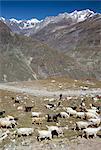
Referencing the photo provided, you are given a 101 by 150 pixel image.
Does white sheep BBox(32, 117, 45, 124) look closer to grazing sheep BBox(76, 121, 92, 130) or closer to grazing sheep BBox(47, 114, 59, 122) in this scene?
grazing sheep BBox(47, 114, 59, 122)

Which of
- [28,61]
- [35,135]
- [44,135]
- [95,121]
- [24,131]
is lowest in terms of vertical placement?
[35,135]

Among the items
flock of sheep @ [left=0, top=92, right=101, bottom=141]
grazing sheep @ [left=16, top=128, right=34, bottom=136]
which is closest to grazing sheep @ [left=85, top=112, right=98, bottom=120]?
flock of sheep @ [left=0, top=92, right=101, bottom=141]

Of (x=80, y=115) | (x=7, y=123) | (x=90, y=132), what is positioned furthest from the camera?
(x=80, y=115)

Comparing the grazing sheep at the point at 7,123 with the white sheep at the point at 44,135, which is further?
the grazing sheep at the point at 7,123

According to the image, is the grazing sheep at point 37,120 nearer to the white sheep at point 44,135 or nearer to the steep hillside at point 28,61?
the white sheep at point 44,135

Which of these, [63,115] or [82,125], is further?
[63,115]

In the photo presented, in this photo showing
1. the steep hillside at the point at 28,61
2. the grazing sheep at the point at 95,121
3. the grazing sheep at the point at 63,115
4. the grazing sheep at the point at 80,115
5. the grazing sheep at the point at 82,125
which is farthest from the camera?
the steep hillside at the point at 28,61

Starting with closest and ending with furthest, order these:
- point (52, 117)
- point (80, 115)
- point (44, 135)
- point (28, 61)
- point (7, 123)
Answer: point (44, 135) < point (7, 123) < point (52, 117) < point (80, 115) < point (28, 61)

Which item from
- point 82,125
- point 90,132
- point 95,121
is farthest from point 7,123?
point 95,121

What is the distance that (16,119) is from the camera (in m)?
25.9

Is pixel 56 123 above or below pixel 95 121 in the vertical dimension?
below

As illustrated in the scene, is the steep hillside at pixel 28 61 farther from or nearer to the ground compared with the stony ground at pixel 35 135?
farther from the ground

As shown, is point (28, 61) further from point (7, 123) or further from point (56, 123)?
point (7, 123)

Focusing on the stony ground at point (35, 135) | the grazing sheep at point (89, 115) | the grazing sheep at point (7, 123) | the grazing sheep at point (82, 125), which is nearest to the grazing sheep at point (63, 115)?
the stony ground at point (35, 135)
